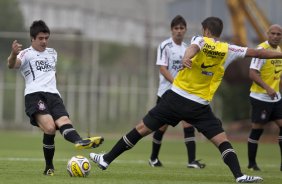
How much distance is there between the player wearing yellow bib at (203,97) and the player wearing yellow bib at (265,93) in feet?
9.98

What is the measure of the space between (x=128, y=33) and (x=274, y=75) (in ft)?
70.1

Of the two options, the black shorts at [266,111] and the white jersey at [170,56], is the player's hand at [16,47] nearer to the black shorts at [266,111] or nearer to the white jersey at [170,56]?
the white jersey at [170,56]

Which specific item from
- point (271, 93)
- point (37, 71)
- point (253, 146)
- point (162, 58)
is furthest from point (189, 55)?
point (253, 146)

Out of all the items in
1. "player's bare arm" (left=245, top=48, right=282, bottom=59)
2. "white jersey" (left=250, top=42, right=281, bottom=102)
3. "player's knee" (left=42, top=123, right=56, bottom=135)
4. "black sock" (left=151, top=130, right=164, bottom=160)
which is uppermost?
"player's bare arm" (left=245, top=48, right=282, bottom=59)

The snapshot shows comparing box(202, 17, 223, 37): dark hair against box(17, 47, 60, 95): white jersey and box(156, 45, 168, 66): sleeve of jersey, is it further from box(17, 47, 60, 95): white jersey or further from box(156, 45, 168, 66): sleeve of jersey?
box(156, 45, 168, 66): sleeve of jersey

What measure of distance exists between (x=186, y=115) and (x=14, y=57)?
2.40 m

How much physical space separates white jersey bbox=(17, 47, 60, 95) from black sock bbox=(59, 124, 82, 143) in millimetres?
623

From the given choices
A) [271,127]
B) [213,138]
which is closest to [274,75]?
[213,138]

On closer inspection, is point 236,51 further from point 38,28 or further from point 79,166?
point 38,28

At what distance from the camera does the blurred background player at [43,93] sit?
1143 centimetres

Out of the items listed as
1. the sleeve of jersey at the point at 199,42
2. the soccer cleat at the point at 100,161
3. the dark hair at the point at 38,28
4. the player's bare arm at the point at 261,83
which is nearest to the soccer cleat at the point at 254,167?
the player's bare arm at the point at 261,83

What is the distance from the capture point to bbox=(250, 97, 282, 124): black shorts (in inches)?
572

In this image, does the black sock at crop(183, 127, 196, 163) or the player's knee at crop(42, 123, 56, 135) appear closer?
the player's knee at crop(42, 123, 56, 135)

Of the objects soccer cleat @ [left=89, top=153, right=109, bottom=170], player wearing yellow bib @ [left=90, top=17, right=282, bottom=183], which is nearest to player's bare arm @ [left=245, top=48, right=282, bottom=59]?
player wearing yellow bib @ [left=90, top=17, right=282, bottom=183]
